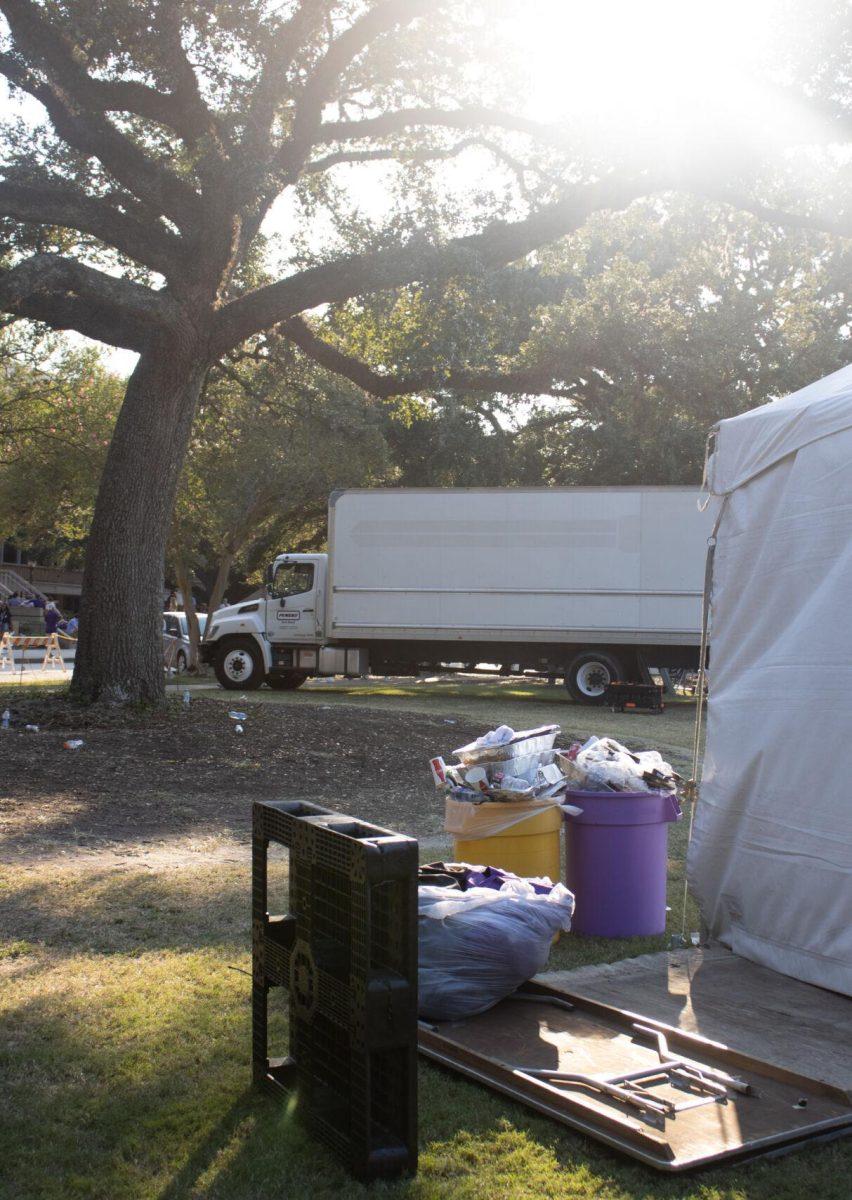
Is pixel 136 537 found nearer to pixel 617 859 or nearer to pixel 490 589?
pixel 617 859

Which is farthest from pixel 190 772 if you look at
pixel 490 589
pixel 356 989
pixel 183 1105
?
pixel 490 589

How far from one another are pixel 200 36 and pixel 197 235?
2672mm

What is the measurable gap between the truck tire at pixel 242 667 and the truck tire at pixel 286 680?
0.48 m

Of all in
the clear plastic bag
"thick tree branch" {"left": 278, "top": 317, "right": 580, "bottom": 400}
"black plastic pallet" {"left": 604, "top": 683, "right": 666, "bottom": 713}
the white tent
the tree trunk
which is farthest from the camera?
"black plastic pallet" {"left": 604, "top": 683, "right": 666, "bottom": 713}

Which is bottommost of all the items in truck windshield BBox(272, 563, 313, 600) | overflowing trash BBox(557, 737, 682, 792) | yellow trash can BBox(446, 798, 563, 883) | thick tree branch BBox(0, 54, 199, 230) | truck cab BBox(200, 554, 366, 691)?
yellow trash can BBox(446, 798, 563, 883)

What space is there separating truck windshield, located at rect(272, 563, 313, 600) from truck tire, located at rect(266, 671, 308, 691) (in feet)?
5.49

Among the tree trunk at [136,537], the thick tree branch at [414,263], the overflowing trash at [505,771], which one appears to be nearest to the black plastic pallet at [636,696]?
the thick tree branch at [414,263]

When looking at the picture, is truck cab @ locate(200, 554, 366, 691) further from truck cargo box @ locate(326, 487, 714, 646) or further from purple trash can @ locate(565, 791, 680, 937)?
purple trash can @ locate(565, 791, 680, 937)

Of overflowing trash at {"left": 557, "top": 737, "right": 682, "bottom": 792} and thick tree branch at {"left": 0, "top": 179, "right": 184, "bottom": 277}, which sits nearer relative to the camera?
overflowing trash at {"left": 557, "top": 737, "right": 682, "bottom": 792}

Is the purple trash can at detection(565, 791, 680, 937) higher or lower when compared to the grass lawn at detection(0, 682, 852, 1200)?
higher

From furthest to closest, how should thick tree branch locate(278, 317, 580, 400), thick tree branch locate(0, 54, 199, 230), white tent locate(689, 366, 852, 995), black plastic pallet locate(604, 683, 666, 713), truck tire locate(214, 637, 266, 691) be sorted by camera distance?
truck tire locate(214, 637, 266, 691), black plastic pallet locate(604, 683, 666, 713), thick tree branch locate(278, 317, 580, 400), thick tree branch locate(0, 54, 199, 230), white tent locate(689, 366, 852, 995)

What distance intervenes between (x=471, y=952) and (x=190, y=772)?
6700 mm

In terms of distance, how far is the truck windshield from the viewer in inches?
933

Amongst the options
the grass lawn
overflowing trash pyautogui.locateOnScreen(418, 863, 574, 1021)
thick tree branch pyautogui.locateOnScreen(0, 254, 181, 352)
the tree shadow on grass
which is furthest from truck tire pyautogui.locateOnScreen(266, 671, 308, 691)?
overflowing trash pyautogui.locateOnScreen(418, 863, 574, 1021)
